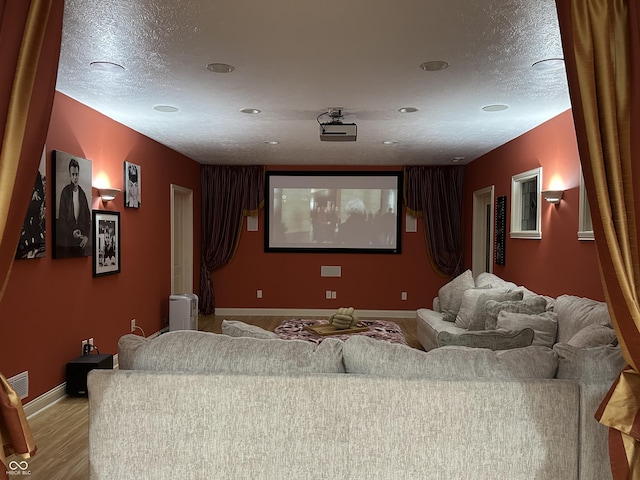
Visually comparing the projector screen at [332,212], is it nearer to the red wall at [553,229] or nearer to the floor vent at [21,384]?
the red wall at [553,229]

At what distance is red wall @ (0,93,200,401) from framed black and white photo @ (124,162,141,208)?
8cm

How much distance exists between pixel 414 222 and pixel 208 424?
6629mm

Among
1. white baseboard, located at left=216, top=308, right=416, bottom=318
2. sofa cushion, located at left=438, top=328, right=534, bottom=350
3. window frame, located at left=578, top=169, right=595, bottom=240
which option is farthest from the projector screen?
sofa cushion, located at left=438, top=328, right=534, bottom=350

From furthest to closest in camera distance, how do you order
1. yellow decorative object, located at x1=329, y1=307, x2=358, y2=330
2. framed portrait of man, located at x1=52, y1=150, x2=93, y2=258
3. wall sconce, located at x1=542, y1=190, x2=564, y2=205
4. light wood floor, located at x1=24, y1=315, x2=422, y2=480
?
yellow decorative object, located at x1=329, y1=307, x2=358, y2=330
wall sconce, located at x1=542, y1=190, x2=564, y2=205
framed portrait of man, located at x1=52, y1=150, x2=93, y2=258
light wood floor, located at x1=24, y1=315, x2=422, y2=480

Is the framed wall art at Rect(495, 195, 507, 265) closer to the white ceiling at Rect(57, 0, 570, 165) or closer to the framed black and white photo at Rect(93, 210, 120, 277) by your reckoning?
the white ceiling at Rect(57, 0, 570, 165)

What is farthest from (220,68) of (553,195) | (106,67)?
(553,195)

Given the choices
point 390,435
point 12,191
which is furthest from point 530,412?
point 12,191

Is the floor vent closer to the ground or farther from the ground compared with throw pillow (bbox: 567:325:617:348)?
closer to the ground

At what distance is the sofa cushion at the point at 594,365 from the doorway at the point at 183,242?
6472mm

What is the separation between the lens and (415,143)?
6.13 metres

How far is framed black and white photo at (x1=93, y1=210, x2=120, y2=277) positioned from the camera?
4.66m

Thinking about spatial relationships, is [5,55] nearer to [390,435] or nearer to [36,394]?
[390,435]

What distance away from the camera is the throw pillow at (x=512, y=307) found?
162 inches

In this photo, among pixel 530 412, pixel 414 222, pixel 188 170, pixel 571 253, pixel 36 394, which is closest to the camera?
pixel 530 412
